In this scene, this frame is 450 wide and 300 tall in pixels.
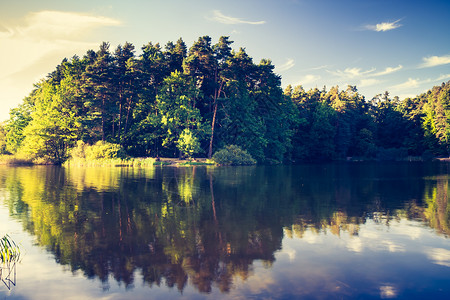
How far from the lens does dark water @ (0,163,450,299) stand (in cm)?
745

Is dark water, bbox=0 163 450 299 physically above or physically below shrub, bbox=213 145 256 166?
below

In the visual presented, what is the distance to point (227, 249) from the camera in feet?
33.4

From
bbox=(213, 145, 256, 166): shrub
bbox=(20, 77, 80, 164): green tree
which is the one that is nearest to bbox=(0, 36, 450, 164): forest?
bbox=(20, 77, 80, 164): green tree

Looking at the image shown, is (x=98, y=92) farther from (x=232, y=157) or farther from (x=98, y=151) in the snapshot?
(x=232, y=157)

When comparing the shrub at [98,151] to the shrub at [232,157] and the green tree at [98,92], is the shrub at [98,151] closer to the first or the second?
the green tree at [98,92]

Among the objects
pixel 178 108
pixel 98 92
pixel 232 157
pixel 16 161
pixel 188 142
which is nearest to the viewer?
pixel 188 142

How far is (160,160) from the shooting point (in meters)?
60.7

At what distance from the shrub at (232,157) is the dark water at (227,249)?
4057 cm

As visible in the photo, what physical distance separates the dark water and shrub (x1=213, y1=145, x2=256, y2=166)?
40573 millimetres

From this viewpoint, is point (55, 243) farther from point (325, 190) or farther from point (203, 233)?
point (325, 190)

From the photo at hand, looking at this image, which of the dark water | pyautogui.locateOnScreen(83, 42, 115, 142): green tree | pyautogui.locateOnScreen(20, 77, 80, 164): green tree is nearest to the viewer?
the dark water

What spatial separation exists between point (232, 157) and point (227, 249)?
50.8 m

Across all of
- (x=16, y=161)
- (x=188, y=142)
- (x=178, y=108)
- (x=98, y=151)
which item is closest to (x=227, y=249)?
(x=188, y=142)

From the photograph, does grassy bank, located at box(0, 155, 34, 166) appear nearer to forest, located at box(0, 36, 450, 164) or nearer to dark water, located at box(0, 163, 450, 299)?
forest, located at box(0, 36, 450, 164)
